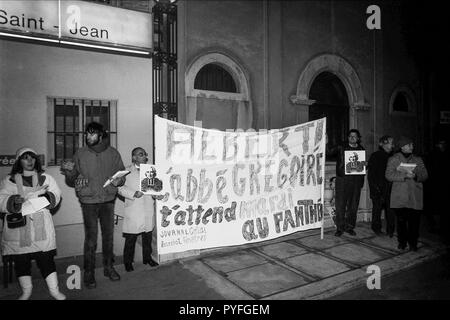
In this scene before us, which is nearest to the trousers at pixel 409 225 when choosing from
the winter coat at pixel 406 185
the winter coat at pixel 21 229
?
the winter coat at pixel 406 185

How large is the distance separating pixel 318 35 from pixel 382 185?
3.96 metres

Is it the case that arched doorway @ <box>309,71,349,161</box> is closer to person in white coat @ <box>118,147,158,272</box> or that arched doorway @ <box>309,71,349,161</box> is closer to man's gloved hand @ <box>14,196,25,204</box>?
person in white coat @ <box>118,147,158,272</box>

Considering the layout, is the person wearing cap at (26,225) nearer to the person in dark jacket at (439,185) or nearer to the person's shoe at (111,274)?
the person's shoe at (111,274)

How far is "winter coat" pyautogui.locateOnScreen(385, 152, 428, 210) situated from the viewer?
567 centimetres

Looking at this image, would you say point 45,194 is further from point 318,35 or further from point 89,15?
point 318,35

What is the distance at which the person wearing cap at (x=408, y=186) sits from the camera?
568cm

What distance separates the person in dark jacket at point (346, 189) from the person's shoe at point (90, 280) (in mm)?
4820

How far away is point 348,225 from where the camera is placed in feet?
22.7

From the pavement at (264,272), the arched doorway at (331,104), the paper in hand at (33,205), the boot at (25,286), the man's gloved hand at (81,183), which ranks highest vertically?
the arched doorway at (331,104)

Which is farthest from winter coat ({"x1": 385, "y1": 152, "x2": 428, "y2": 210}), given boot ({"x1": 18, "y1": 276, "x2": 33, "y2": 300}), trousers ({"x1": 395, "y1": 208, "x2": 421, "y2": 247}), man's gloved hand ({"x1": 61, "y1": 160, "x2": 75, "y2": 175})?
boot ({"x1": 18, "y1": 276, "x2": 33, "y2": 300})

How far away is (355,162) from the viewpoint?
6.52 meters

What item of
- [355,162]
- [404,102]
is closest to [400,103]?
[404,102]

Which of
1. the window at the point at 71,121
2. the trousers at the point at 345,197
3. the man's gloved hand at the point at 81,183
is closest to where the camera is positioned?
the man's gloved hand at the point at 81,183
